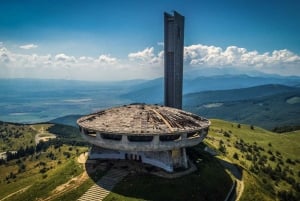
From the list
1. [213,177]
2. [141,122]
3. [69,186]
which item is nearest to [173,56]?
[141,122]

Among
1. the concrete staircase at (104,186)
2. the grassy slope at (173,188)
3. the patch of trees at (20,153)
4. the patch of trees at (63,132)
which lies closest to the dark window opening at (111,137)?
the concrete staircase at (104,186)

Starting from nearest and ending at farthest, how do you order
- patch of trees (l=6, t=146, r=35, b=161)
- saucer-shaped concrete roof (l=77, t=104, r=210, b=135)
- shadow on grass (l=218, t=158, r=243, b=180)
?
saucer-shaped concrete roof (l=77, t=104, r=210, b=135), shadow on grass (l=218, t=158, r=243, b=180), patch of trees (l=6, t=146, r=35, b=161)

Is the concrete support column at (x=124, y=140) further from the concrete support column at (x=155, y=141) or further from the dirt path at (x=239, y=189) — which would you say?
the dirt path at (x=239, y=189)

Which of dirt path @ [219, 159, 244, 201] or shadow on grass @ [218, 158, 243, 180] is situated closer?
dirt path @ [219, 159, 244, 201]

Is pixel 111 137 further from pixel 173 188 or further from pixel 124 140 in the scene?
pixel 173 188

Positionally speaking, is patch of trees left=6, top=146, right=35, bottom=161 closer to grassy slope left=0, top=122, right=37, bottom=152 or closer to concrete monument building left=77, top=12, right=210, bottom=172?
grassy slope left=0, top=122, right=37, bottom=152

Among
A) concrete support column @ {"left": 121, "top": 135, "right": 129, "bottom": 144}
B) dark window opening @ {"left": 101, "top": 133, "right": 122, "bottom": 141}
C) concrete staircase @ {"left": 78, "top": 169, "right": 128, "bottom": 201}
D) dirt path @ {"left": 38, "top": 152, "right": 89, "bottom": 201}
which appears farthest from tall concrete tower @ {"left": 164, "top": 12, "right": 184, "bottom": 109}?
dirt path @ {"left": 38, "top": 152, "right": 89, "bottom": 201}

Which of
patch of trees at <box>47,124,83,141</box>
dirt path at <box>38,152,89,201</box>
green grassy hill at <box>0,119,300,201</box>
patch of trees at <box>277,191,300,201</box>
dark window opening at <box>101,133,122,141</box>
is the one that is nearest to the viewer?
green grassy hill at <box>0,119,300,201</box>
